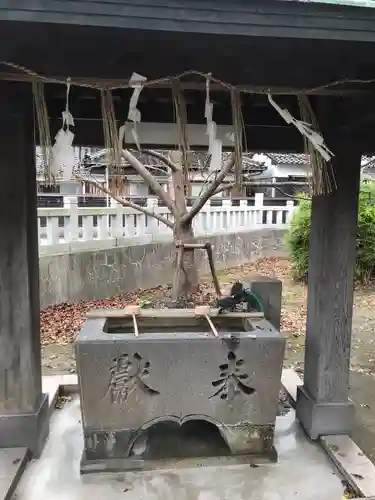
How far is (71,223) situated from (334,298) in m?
5.77

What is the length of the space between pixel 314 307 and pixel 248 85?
5.95ft

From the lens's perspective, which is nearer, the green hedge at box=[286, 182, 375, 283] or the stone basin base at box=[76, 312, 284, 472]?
the stone basin base at box=[76, 312, 284, 472]

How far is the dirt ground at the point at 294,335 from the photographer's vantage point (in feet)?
13.3

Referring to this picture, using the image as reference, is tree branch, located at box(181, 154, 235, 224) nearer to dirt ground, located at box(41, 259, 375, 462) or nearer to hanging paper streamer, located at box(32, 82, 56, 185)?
dirt ground, located at box(41, 259, 375, 462)

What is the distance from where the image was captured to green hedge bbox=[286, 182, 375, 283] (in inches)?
374

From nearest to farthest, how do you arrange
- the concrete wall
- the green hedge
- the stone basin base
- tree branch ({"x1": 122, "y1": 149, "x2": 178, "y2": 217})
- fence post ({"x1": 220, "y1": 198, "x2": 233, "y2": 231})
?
the stone basin base → tree branch ({"x1": 122, "y1": 149, "x2": 178, "y2": 217}) → the concrete wall → the green hedge → fence post ({"x1": 220, "y1": 198, "x2": 233, "y2": 231})

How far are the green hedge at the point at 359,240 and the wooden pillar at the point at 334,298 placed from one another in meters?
6.72

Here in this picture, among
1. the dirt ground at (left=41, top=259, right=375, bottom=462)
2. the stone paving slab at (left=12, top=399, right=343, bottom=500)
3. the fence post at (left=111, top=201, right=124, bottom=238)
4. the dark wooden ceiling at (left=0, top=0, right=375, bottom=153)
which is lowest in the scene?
the dirt ground at (left=41, top=259, right=375, bottom=462)

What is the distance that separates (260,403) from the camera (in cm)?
285

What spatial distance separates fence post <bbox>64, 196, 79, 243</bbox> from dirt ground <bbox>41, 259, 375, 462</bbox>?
120 centimetres

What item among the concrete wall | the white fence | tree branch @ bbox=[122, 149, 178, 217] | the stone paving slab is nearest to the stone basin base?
the stone paving slab

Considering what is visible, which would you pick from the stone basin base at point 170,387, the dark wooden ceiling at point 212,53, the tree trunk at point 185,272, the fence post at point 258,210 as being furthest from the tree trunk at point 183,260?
the fence post at point 258,210

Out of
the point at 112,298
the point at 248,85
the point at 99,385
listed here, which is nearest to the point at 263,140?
the point at 248,85

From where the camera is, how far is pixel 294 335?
21.7 feet
